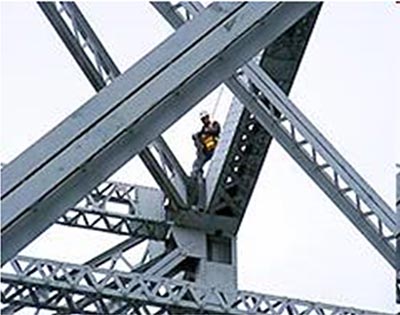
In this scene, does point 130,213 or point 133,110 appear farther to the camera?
point 130,213

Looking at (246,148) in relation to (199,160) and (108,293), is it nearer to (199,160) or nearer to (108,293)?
(199,160)

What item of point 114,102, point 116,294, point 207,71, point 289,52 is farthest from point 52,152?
point 289,52

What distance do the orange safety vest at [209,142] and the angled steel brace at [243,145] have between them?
252 mm

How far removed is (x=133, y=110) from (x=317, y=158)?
29.0 ft

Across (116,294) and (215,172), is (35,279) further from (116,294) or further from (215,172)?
(215,172)

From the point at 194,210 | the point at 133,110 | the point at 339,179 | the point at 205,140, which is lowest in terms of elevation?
the point at 133,110

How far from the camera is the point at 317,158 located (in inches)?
565

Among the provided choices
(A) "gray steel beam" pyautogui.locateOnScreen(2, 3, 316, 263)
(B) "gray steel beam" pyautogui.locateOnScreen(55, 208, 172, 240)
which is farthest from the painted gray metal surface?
→ (A) "gray steel beam" pyautogui.locateOnScreen(2, 3, 316, 263)

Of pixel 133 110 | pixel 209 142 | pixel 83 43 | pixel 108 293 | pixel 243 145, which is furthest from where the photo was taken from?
pixel 209 142

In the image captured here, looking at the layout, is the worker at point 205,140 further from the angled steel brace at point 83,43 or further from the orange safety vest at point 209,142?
the angled steel brace at point 83,43

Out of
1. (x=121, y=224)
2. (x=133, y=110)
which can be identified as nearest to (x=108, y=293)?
(x=121, y=224)

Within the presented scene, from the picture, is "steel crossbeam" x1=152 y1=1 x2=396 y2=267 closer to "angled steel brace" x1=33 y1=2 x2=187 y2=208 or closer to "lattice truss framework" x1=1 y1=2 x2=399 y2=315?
"lattice truss framework" x1=1 y1=2 x2=399 y2=315

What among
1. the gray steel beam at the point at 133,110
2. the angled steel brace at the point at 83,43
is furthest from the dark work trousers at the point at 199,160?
the gray steel beam at the point at 133,110

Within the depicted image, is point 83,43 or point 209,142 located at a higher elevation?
point 83,43
